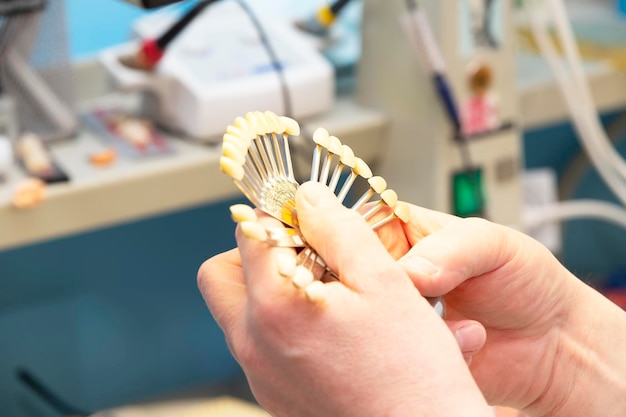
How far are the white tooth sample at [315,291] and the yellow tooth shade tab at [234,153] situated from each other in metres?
0.09

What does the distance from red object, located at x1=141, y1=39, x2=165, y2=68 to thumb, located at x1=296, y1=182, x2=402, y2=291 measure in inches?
28.1

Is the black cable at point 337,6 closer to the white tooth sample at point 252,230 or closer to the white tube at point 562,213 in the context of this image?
the white tube at point 562,213

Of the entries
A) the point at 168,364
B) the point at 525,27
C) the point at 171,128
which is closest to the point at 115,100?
the point at 171,128

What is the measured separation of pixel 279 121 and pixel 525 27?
1.22 m

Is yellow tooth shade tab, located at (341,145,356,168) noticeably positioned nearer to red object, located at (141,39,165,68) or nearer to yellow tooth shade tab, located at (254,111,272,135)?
yellow tooth shade tab, located at (254,111,272,135)

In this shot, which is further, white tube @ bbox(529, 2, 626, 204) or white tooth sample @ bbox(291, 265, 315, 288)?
white tube @ bbox(529, 2, 626, 204)

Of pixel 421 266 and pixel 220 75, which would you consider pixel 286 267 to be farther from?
pixel 220 75

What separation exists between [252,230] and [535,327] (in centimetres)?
33

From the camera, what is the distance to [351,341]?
1.79 feet

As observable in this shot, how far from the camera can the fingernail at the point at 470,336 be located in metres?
0.65

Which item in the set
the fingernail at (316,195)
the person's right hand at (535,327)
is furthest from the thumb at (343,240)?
the person's right hand at (535,327)

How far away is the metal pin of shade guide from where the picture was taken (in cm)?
56

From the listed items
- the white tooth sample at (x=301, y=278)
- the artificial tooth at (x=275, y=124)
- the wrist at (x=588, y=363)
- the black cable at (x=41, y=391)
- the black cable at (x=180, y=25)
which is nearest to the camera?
the white tooth sample at (x=301, y=278)

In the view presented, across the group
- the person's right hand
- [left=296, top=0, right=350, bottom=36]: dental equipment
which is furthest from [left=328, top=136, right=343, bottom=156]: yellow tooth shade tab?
[left=296, top=0, right=350, bottom=36]: dental equipment
